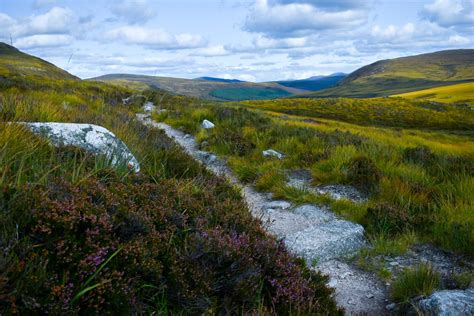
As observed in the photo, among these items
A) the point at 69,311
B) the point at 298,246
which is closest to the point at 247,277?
the point at 69,311

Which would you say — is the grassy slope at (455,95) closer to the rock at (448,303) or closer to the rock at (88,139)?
the rock at (88,139)

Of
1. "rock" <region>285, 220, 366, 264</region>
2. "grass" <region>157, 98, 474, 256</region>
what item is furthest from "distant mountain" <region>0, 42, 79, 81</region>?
"rock" <region>285, 220, 366, 264</region>

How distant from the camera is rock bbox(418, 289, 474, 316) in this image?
9.83ft

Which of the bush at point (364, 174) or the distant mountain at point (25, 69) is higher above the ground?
the distant mountain at point (25, 69)

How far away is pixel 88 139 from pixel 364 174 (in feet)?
17.0

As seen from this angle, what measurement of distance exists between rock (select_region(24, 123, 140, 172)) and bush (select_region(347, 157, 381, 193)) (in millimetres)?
4324

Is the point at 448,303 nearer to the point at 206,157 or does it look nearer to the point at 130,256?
the point at 130,256

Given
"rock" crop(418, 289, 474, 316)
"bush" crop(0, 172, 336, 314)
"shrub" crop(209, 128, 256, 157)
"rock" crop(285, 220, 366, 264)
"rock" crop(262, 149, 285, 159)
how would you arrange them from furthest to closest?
"shrub" crop(209, 128, 256, 157) < "rock" crop(262, 149, 285, 159) < "rock" crop(285, 220, 366, 264) < "rock" crop(418, 289, 474, 316) < "bush" crop(0, 172, 336, 314)

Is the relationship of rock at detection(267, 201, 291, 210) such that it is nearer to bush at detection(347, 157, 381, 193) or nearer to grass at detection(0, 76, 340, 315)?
bush at detection(347, 157, 381, 193)

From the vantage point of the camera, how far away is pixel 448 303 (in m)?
3.06

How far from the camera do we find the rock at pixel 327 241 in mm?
4758

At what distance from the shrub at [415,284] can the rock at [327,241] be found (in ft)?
3.45

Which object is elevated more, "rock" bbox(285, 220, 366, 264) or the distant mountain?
the distant mountain

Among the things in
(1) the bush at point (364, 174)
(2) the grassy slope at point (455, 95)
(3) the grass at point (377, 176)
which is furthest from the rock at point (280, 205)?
(2) the grassy slope at point (455, 95)
